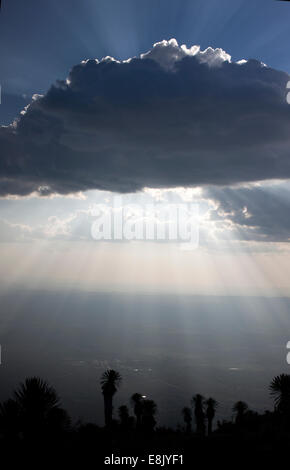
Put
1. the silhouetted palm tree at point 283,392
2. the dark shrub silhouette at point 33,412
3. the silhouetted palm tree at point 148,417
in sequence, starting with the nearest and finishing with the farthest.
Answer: the dark shrub silhouette at point 33,412
the silhouetted palm tree at point 283,392
the silhouetted palm tree at point 148,417

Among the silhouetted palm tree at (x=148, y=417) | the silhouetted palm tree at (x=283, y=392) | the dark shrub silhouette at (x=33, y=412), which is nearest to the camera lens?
the dark shrub silhouette at (x=33, y=412)

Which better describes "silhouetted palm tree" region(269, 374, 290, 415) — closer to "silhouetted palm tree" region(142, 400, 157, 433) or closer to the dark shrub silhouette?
"silhouetted palm tree" region(142, 400, 157, 433)

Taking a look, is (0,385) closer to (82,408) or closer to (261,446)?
(82,408)

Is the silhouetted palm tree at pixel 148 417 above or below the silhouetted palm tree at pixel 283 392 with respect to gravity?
below

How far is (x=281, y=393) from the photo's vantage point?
33.4m

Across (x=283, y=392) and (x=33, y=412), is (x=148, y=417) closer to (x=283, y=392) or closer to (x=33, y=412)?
(x=283, y=392)

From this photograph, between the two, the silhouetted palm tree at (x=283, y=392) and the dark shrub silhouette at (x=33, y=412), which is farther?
the silhouetted palm tree at (x=283, y=392)

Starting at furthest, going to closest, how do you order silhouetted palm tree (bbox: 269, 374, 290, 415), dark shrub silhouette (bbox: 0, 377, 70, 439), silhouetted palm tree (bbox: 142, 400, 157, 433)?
1. silhouetted palm tree (bbox: 142, 400, 157, 433)
2. silhouetted palm tree (bbox: 269, 374, 290, 415)
3. dark shrub silhouette (bbox: 0, 377, 70, 439)

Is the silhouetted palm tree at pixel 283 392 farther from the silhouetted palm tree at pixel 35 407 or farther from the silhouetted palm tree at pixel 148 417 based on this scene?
the silhouetted palm tree at pixel 35 407

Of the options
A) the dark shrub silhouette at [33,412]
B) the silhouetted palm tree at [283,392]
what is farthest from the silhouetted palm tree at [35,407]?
the silhouetted palm tree at [283,392]

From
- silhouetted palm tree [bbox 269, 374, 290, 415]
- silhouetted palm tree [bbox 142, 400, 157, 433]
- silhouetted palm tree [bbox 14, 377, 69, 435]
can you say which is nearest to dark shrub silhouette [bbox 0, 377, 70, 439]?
silhouetted palm tree [bbox 14, 377, 69, 435]
